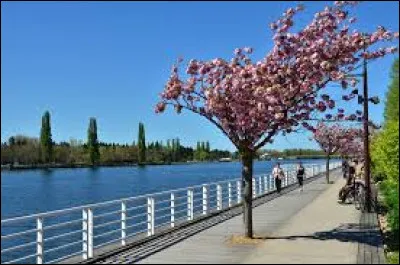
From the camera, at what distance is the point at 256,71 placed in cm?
1418

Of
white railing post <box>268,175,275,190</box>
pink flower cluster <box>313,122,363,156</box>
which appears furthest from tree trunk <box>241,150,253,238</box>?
pink flower cluster <box>313,122,363,156</box>

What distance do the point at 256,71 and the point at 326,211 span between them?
350 inches

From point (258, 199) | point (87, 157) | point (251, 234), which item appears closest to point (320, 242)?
point (251, 234)

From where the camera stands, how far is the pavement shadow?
47.9ft

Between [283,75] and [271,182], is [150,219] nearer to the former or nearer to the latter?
[283,75]

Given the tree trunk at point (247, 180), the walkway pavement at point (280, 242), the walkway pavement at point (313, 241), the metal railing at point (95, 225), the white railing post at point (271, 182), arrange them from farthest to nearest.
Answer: the white railing post at point (271, 182), the tree trunk at point (247, 180), the walkway pavement at point (280, 242), the walkway pavement at point (313, 241), the metal railing at point (95, 225)

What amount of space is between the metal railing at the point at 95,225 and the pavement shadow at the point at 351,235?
3.14 m

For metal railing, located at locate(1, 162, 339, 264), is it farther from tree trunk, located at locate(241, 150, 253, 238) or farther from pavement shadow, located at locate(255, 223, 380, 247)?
pavement shadow, located at locate(255, 223, 380, 247)

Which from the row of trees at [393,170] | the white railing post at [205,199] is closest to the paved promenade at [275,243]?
the row of trees at [393,170]

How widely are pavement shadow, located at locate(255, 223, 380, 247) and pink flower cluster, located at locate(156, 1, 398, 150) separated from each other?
8.28 ft

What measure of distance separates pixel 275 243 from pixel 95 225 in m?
10.3

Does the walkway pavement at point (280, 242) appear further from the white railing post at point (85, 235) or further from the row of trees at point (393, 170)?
the white railing post at point (85, 235)

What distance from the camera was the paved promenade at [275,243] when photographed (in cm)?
1223

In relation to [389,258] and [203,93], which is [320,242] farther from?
[203,93]
